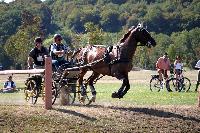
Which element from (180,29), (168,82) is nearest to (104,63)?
(168,82)

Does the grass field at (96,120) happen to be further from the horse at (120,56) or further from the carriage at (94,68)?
the carriage at (94,68)

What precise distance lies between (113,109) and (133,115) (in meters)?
0.93

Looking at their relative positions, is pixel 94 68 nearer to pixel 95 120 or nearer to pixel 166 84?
pixel 95 120

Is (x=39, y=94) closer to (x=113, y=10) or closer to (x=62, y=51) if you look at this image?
(x=62, y=51)

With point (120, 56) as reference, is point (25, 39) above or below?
above

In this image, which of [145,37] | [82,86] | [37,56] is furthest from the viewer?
[82,86]

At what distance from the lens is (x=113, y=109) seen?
1497 cm

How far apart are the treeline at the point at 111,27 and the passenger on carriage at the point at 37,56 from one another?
2285 inches

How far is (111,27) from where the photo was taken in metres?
194

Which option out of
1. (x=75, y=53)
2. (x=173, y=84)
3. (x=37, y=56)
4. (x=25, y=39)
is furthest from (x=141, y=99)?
(x=25, y=39)

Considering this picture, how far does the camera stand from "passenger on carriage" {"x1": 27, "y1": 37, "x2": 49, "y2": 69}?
17344mm

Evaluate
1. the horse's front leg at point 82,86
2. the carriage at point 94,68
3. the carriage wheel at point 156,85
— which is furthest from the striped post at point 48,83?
the carriage wheel at point 156,85

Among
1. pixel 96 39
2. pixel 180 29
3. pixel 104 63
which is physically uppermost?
pixel 180 29

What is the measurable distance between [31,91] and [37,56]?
127 cm
